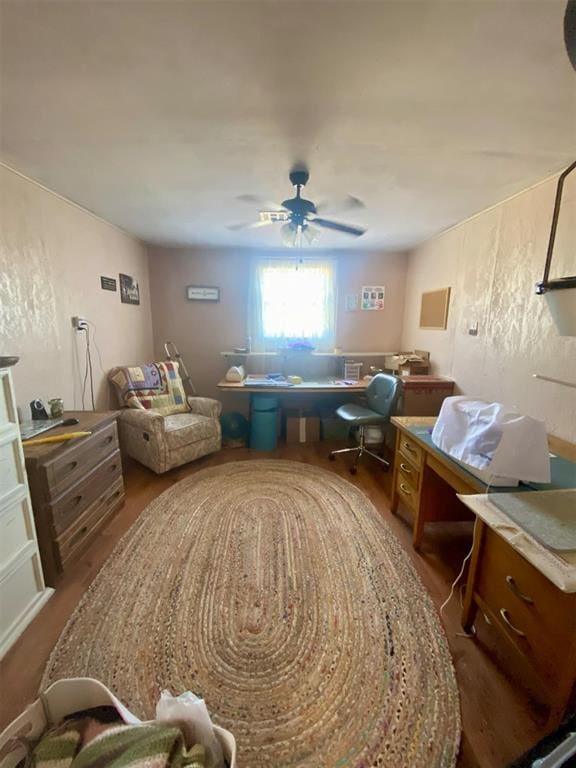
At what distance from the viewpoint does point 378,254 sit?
3943 millimetres

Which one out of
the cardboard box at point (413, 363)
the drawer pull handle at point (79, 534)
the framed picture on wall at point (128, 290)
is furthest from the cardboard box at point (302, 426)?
the drawer pull handle at point (79, 534)

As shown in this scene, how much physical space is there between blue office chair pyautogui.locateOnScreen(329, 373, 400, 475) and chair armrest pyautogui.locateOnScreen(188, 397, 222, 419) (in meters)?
1.25

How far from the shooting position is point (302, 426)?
12.2ft

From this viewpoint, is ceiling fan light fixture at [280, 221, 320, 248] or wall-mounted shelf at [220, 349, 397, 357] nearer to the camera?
ceiling fan light fixture at [280, 221, 320, 248]

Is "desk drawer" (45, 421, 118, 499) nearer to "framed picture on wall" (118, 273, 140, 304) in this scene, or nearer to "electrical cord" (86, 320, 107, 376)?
"electrical cord" (86, 320, 107, 376)

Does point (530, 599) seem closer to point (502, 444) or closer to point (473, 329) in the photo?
point (502, 444)

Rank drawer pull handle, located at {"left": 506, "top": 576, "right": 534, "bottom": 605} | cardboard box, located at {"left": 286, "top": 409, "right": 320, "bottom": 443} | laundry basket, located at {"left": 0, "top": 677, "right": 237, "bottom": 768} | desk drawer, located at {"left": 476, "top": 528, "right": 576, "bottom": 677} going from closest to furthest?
laundry basket, located at {"left": 0, "top": 677, "right": 237, "bottom": 768}
desk drawer, located at {"left": 476, "top": 528, "right": 576, "bottom": 677}
drawer pull handle, located at {"left": 506, "top": 576, "right": 534, "bottom": 605}
cardboard box, located at {"left": 286, "top": 409, "right": 320, "bottom": 443}

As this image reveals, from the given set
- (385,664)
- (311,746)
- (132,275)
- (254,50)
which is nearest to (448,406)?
(385,664)

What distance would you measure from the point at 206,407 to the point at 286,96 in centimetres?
262

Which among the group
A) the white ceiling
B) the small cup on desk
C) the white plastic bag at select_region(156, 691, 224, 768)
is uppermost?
the white ceiling

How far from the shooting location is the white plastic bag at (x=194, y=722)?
78cm

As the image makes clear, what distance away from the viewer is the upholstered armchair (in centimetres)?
275

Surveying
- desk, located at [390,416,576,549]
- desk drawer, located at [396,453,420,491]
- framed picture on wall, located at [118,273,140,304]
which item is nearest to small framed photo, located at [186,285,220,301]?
framed picture on wall, located at [118,273,140,304]

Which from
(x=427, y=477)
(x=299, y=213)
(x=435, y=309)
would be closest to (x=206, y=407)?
(x=299, y=213)
